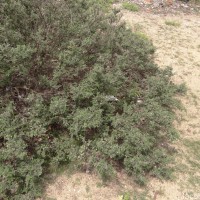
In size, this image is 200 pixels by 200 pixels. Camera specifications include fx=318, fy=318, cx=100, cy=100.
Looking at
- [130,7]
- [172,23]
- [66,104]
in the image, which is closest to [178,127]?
[66,104]

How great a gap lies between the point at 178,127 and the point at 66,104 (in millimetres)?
2405

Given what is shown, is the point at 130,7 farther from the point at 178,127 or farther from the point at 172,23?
the point at 178,127

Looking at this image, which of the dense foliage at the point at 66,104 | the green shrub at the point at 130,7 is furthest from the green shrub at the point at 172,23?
the dense foliage at the point at 66,104

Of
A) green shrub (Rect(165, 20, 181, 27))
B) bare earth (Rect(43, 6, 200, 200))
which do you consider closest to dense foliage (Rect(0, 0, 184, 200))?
bare earth (Rect(43, 6, 200, 200))

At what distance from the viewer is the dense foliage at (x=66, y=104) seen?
451 centimetres

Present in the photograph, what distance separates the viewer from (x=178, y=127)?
615 cm

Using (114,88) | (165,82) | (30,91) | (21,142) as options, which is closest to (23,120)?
(21,142)

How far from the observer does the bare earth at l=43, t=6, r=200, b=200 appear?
478 centimetres

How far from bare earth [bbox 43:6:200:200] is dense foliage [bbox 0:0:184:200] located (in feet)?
0.77

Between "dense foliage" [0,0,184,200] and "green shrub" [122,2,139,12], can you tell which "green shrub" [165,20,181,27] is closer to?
"green shrub" [122,2,139,12]

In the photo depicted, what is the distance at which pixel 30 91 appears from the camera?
16.9 feet

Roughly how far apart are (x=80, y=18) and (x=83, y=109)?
6.37 feet

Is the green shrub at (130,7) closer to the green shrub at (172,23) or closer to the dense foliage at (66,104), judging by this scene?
the green shrub at (172,23)

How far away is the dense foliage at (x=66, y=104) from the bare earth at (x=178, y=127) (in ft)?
0.77
